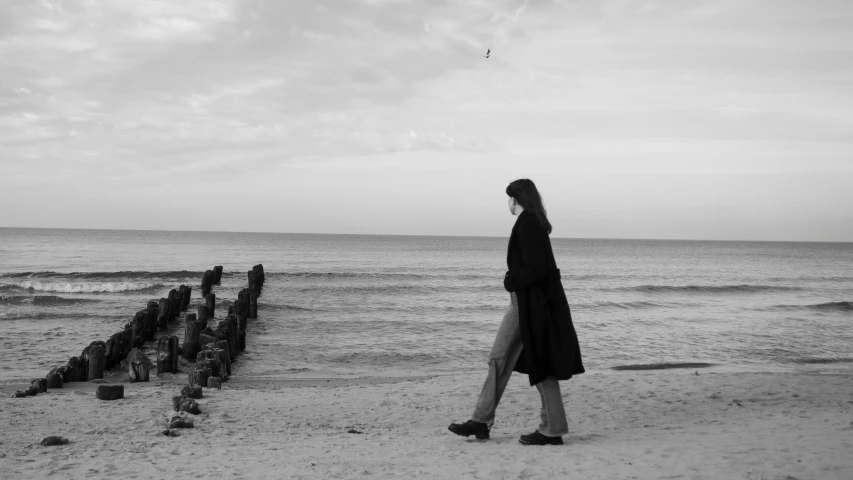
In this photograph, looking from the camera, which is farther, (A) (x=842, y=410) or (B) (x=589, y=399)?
(B) (x=589, y=399)

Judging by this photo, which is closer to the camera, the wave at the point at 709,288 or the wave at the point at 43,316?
the wave at the point at 43,316

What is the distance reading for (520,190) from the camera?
17.5 feet

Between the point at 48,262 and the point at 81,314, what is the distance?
27495 millimetres

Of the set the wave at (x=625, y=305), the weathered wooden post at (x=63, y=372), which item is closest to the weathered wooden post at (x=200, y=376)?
the weathered wooden post at (x=63, y=372)

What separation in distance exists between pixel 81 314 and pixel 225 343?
33.3 feet

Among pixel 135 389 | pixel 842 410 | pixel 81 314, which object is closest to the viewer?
pixel 842 410

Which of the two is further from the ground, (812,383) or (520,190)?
(520,190)

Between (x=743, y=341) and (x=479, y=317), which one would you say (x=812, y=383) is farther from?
(x=479, y=317)

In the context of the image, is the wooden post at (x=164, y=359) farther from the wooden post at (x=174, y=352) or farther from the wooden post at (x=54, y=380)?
the wooden post at (x=54, y=380)

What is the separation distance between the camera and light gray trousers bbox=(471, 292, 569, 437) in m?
5.31

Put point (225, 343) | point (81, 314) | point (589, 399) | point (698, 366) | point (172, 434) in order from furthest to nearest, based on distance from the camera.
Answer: point (81, 314), point (698, 366), point (225, 343), point (589, 399), point (172, 434)

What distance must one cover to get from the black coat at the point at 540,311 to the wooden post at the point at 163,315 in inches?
546

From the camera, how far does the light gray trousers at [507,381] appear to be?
17.4ft

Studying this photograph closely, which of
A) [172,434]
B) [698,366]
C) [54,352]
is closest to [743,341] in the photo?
[698,366]
